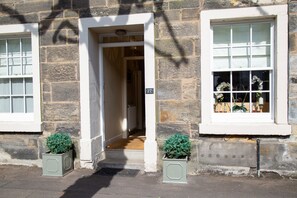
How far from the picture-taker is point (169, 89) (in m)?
5.55

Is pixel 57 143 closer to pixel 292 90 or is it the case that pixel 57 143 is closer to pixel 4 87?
pixel 4 87

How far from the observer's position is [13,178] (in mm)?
5473

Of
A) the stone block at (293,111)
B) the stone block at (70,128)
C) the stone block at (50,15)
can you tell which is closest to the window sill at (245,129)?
the stone block at (293,111)

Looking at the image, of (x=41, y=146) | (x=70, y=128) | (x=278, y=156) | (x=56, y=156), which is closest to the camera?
(x=278, y=156)

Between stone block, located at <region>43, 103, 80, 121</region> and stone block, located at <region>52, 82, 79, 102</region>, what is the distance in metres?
0.12

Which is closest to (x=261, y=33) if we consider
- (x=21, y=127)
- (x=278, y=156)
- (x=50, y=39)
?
(x=278, y=156)

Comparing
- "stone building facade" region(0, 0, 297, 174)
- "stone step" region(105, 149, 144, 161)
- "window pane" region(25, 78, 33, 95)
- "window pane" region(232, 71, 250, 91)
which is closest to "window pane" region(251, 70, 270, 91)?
Answer: "window pane" region(232, 71, 250, 91)

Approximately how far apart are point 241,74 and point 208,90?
0.73m

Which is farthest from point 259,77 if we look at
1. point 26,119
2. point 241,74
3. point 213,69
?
point 26,119

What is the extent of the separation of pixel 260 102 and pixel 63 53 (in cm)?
406

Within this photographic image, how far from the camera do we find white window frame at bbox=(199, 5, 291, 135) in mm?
5074

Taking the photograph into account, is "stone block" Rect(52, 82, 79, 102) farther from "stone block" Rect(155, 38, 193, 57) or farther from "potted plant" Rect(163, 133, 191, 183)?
"potted plant" Rect(163, 133, 191, 183)

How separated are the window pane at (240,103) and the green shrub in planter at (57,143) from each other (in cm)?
335

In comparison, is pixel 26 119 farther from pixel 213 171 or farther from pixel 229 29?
pixel 229 29
